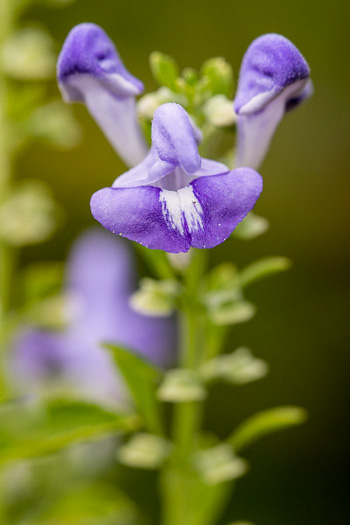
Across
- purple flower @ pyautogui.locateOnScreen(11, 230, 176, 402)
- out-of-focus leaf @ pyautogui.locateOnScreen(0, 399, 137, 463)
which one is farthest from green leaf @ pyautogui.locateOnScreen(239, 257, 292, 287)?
purple flower @ pyautogui.locateOnScreen(11, 230, 176, 402)

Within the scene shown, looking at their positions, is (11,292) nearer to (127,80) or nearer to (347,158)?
(127,80)

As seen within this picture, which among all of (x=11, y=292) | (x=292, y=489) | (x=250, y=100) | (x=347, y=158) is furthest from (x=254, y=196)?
(x=347, y=158)

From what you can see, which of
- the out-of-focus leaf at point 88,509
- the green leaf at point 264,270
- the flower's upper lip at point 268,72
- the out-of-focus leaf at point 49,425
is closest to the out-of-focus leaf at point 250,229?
the green leaf at point 264,270

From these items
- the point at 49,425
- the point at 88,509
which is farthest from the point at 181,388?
the point at 88,509

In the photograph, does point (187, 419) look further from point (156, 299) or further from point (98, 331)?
point (98, 331)

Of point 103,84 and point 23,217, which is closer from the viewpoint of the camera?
point 103,84

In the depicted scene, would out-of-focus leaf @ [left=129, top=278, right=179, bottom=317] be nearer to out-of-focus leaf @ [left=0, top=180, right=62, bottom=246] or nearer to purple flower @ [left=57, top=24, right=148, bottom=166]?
purple flower @ [left=57, top=24, right=148, bottom=166]
